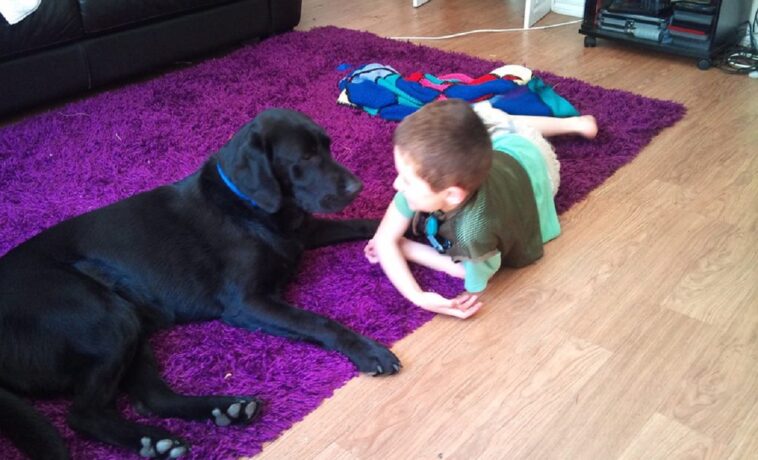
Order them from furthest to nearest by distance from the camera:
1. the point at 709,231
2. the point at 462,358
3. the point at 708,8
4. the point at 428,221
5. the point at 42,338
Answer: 1. the point at 708,8
2. the point at 709,231
3. the point at 428,221
4. the point at 462,358
5. the point at 42,338

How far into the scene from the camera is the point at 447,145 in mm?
1423

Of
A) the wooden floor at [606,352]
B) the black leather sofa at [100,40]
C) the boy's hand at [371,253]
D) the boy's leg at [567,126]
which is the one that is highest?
the black leather sofa at [100,40]

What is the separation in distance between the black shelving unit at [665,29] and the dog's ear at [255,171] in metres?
2.40

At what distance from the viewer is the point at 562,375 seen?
57.7 inches

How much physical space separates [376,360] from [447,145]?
1.61 ft

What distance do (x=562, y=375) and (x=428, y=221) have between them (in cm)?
50

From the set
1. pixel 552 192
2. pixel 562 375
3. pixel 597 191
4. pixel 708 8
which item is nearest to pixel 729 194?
pixel 597 191

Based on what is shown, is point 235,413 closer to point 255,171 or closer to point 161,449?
point 161,449

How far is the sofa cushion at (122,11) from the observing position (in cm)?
281

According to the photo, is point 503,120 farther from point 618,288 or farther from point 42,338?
point 42,338

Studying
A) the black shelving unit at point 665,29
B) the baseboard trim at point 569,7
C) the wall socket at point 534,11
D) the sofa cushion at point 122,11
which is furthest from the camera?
the baseboard trim at point 569,7

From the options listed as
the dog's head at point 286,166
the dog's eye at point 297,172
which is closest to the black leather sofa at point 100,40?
the dog's head at point 286,166

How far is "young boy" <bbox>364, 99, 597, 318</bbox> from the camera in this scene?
56.6 inches

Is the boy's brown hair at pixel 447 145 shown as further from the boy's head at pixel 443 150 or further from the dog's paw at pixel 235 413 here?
the dog's paw at pixel 235 413
